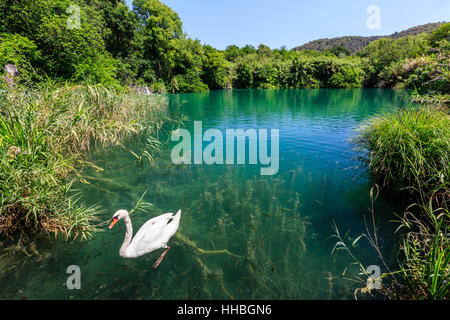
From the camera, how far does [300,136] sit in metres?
10.9

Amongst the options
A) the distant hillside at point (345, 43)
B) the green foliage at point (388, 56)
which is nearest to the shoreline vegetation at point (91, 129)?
the green foliage at point (388, 56)

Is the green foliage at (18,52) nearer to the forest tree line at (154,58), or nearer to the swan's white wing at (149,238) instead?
the forest tree line at (154,58)

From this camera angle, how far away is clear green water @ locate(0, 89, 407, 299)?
2.90m

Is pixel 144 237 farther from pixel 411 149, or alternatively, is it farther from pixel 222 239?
pixel 411 149

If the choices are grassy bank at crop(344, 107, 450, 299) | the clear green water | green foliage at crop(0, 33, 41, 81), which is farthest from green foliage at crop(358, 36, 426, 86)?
green foliage at crop(0, 33, 41, 81)

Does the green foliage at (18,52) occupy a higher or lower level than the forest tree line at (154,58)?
lower

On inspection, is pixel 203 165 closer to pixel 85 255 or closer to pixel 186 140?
pixel 186 140

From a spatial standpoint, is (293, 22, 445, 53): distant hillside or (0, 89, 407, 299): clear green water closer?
(0, 89, 407, 299): clear green water

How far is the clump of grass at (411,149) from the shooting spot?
4023 millimetres

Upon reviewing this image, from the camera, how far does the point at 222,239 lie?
3932mm

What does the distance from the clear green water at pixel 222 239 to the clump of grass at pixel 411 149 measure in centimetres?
83

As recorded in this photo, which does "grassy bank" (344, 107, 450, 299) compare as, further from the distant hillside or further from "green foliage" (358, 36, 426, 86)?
the distant hillside

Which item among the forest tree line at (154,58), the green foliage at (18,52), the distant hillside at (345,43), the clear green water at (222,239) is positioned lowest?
the clear green water at (222,239)

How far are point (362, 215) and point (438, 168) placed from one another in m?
1.68
